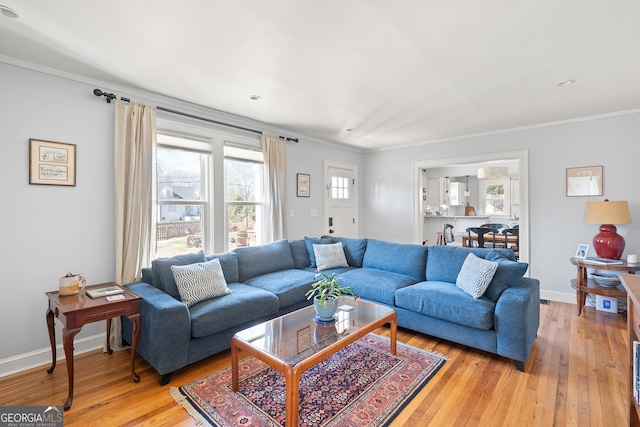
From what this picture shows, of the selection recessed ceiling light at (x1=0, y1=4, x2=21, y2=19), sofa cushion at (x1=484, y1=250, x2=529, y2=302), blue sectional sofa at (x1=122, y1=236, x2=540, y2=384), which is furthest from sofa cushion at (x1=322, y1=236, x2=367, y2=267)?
recessed ceiling light at (x1=0, y1=4, x2=21, y2=19)

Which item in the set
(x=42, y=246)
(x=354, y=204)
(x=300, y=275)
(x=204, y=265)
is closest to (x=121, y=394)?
(x=204, y=265)

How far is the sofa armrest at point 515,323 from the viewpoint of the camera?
2346 millimetres

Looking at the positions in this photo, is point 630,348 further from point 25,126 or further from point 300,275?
point 25,126

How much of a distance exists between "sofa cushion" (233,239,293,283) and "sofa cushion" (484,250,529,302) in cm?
230

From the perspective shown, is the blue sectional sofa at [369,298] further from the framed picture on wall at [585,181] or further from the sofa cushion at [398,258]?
the framed picture on wall at [585,181]

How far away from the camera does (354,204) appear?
5.88 meters

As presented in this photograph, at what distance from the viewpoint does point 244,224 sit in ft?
13.4

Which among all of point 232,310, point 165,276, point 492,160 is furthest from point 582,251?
point 165,276

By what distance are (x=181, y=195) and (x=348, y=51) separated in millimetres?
2391

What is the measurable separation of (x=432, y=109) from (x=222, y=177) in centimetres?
266

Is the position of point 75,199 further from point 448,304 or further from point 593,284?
point 593,284

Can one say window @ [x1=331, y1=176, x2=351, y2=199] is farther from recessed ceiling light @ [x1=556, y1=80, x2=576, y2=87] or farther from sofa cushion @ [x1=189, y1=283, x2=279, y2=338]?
recessed ceiling light @ [x1=556, y1=80, x2=576, y2=87]

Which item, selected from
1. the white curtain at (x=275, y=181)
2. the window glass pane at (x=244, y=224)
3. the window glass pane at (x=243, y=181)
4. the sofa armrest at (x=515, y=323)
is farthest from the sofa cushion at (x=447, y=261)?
the window glass pane at (x=243, y=181)

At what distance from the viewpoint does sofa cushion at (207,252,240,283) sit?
3207 mm
